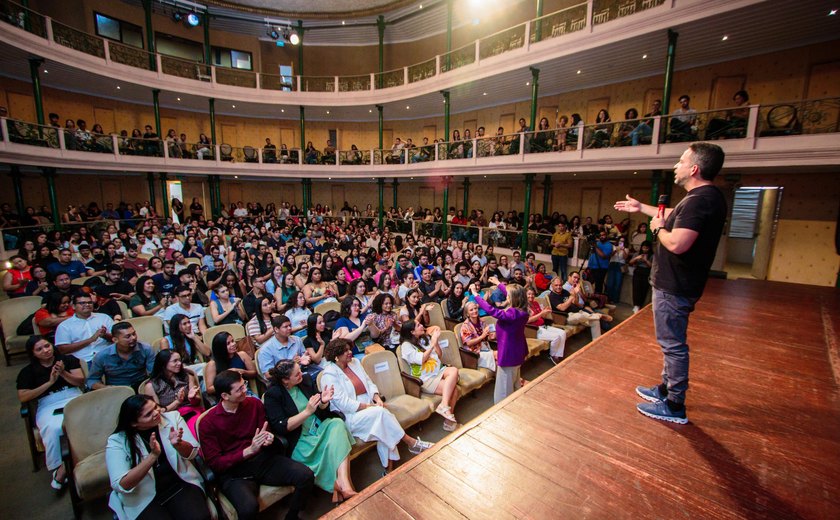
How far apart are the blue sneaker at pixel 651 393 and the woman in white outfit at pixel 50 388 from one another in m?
4.52

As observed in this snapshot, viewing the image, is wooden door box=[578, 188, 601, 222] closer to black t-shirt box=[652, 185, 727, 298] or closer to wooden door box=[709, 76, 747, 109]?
wooden door box=[709, 76, 747, 109]

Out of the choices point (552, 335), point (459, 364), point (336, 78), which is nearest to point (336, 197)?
point (336, 78)

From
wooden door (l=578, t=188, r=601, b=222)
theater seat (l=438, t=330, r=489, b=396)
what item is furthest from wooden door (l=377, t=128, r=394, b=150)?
theater seat (l=438, t=330, r=489, b=396)

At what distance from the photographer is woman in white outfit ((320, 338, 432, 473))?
Result: 341cm

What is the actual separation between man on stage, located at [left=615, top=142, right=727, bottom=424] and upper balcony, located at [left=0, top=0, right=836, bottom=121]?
8.62 meters

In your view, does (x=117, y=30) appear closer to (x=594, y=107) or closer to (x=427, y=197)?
(x=427, y=197)

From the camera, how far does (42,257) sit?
7.60 meters

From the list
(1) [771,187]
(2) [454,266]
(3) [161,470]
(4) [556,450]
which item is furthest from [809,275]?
(3) [161,470]

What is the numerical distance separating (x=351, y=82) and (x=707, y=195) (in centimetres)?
1717

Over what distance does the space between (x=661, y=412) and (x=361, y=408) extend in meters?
2.45

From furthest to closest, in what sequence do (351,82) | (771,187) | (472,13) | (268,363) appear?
1. (351,82)
2. (472,13)
3. (771,187)
4. (268,363)

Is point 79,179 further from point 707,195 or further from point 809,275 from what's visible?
point 809,275

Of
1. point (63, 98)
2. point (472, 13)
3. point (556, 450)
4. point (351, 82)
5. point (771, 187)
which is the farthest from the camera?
point (351, 82)

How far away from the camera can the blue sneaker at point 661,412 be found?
7.09 ft
